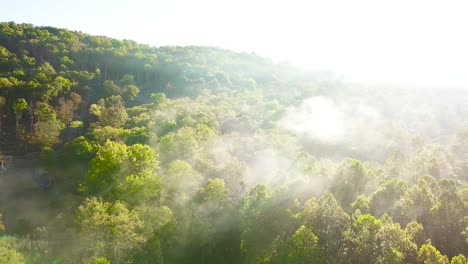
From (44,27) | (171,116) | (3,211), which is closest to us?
(3,211)

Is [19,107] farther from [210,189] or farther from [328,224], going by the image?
[328,224]

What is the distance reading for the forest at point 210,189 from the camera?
46.4 m

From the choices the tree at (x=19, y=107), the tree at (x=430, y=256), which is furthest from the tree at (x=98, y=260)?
the tree at (x=19, y=107)

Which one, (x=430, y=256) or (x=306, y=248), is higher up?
(x=430, y=256)

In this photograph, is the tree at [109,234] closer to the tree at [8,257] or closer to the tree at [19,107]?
the tree at [8,257]

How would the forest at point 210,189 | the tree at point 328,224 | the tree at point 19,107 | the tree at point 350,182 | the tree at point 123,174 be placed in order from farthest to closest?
the tree at point 19,107
the tree at point 123,174
the tree at point 350,182
the forest at point 210,189
the tree at point 328,224

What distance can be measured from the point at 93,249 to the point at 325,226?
102 ft

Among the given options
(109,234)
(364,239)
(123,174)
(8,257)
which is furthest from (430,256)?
(123,174)

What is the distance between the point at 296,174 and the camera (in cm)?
6025

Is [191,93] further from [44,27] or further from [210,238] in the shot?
[210,238]

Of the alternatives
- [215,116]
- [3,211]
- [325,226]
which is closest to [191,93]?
[215,116]

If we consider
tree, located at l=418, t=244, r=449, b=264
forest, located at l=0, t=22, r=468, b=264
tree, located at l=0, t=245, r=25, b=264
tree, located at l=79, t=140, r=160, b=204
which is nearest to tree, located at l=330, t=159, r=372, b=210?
forest, located at l=0, t=22, r=468, b=264

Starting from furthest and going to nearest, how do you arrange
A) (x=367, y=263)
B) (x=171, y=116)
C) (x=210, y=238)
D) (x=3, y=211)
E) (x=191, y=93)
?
(x=191, y=93) → (x=171, y=116) → (x=3, y=211) → (x=210, y=238) → (x=367, y=263)

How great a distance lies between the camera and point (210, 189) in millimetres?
61500
